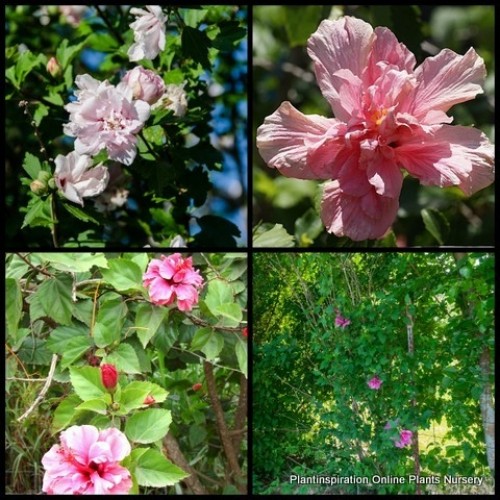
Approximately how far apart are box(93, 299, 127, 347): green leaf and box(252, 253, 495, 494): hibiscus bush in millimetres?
291

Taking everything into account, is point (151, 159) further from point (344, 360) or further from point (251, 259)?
point (344, 360)

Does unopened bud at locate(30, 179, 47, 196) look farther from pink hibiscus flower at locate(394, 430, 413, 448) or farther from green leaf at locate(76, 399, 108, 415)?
pink hibiscus flower at locate(394, 430, 413, 448)

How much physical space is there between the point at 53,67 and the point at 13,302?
52 centimetres

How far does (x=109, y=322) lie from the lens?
2002mm

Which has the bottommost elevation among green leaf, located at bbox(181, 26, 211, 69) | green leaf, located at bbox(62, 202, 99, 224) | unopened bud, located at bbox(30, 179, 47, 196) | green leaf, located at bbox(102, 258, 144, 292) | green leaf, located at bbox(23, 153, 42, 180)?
green leaf, located at bbox(102, 258, 144, 292)

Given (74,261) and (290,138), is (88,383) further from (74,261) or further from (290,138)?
(290,138)

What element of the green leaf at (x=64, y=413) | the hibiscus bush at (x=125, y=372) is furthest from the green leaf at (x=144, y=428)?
the green leaf at (x=64, y=413)

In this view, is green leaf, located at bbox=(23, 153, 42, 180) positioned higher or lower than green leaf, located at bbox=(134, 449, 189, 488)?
higher

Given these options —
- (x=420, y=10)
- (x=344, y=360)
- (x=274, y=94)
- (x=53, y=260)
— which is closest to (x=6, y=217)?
(x=53, y=260)

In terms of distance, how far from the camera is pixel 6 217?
2062 mm

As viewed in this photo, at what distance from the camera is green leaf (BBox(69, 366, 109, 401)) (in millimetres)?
1968

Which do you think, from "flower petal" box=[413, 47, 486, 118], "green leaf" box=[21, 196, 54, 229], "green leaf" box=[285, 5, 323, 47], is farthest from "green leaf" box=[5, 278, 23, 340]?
"flower petal" box=[413, 47, 486, 118]

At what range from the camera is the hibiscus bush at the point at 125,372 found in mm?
1976

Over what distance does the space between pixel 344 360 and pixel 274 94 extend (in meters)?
0.60
